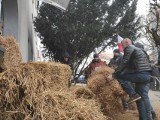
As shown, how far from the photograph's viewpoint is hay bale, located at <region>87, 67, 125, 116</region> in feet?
26.5

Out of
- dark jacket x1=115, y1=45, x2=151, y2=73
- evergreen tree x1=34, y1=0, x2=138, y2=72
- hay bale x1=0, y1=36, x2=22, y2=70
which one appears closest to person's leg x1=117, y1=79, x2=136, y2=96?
dark jacket x1=115, y1=45, x2=151, y2=73

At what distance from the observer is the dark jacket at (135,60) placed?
809 cm

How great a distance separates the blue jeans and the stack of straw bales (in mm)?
2793

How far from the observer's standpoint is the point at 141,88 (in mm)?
8125

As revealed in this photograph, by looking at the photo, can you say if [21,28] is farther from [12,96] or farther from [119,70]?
[12,96]

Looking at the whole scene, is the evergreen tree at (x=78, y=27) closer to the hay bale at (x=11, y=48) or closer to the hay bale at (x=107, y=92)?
the hay bale at (x=107, y=92)

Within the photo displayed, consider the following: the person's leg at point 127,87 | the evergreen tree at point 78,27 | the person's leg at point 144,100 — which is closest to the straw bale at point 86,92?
the person's leg at point 127,87

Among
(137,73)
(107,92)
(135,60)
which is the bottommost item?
(107,92)

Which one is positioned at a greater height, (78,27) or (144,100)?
(78,27)

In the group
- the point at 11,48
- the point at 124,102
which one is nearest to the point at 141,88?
the point at 124,102

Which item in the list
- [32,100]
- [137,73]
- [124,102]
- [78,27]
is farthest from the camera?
[78,27]

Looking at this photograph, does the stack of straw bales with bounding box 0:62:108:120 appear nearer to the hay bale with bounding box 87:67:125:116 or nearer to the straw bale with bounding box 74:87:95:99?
the straw bale with bounding box 74:87:95:99

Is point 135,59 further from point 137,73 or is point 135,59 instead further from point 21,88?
point 21,88

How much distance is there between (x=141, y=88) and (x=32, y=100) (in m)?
3.54
